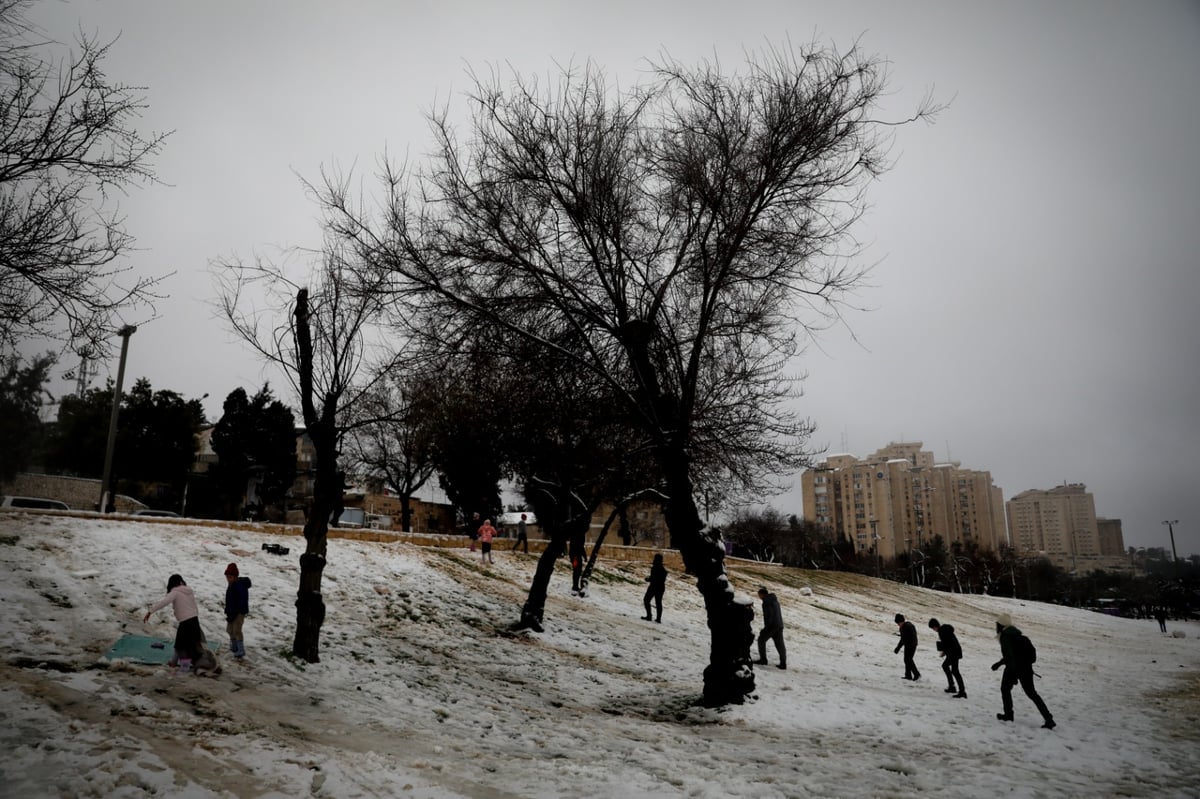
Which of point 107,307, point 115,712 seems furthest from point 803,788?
point 107,307

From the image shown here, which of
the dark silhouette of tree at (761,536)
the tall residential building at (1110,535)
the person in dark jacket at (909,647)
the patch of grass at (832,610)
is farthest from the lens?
the tall residential building at (1110,535)

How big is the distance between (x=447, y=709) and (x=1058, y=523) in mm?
168146

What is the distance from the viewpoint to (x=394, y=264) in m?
10.1

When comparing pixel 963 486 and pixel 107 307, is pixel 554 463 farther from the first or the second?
pixel 963 486

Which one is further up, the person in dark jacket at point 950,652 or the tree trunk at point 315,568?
the tree trunk at point 315,568

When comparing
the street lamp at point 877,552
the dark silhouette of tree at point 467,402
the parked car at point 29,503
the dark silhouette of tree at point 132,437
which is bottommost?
the street lamp at point 877,552

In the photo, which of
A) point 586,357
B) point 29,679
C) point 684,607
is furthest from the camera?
point 684,607

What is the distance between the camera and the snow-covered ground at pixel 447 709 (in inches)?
249

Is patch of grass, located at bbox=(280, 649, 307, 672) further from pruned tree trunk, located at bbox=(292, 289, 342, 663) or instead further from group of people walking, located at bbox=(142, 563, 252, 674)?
group of people walking, located at bbox=(142, 563, 252, 674)

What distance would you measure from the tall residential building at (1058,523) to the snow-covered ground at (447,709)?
145m

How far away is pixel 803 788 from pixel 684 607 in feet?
56.4

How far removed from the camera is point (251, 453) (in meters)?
45.3


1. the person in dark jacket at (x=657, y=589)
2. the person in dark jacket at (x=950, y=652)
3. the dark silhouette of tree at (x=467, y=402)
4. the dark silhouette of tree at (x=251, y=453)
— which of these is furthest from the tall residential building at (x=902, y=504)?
the dark silhouette of tree at (x=467, y=402)

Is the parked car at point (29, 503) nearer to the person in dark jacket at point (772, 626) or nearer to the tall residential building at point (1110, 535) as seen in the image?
the person in dark jacket at point (772, 626)
